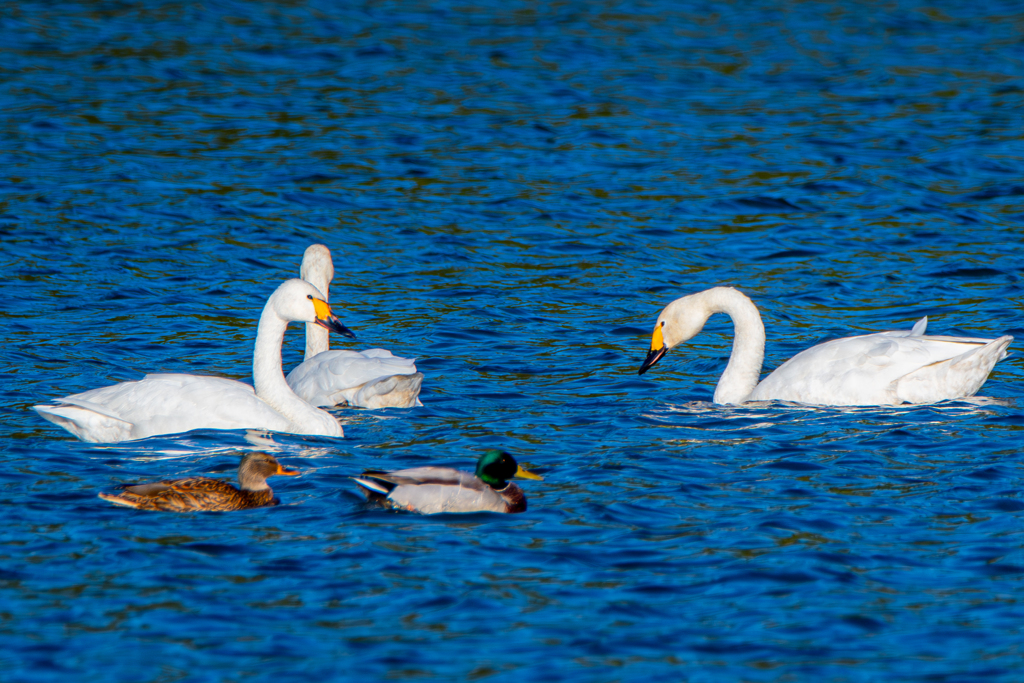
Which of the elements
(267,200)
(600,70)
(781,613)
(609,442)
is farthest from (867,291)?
(600,70)

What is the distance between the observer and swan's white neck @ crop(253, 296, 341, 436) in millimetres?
9617

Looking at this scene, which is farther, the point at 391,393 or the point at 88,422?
the point at 391,393

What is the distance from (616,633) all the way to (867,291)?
Result: 8.69 m

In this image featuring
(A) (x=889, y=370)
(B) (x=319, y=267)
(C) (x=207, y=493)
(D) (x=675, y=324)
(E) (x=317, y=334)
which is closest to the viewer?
(C) (x=207, y=493)

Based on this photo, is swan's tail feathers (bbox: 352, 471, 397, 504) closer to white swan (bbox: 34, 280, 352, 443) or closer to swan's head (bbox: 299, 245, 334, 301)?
white swan (bbox: 34, 280, 352, 443)

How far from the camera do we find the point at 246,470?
7.64 meters

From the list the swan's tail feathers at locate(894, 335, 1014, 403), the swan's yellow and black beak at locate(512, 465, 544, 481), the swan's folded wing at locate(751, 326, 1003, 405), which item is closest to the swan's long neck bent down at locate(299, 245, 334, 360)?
the swan's folded wing at locate(751, 326, 1003, 405)

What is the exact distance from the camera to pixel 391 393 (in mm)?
10352

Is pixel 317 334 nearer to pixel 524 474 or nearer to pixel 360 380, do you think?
pixel 360 380

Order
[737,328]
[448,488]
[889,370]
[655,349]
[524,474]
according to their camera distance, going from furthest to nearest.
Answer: [737,328] → [655,349] → [889,370] → [524,474] → [448,488]

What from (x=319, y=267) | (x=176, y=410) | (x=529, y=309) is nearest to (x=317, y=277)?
(x=319, y=267)

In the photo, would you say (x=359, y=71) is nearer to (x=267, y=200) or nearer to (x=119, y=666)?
(x=267, y=200)

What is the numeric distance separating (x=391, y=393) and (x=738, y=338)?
296cm

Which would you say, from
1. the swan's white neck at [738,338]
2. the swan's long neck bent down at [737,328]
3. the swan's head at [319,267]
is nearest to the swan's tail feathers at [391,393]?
the swan's head at [319,267]
